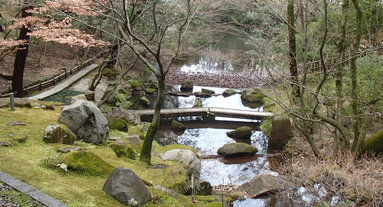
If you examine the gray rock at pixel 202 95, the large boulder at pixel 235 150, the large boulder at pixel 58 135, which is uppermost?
the gray rock at pixel 202 95

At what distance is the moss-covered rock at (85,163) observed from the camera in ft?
18.4

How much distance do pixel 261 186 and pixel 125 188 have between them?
204 inches

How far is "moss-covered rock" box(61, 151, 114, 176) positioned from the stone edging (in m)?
1.14

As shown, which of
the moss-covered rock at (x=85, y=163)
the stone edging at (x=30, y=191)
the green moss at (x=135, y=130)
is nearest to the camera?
the stone edging at (x=30, y=191)

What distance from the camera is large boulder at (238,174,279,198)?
8719 mm

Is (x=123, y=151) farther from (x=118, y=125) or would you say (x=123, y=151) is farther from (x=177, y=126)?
(x=177, y=126)

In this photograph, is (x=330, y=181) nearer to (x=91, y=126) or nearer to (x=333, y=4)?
(x=91, y=126)

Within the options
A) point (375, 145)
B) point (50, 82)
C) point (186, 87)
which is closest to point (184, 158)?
point (375, 145)

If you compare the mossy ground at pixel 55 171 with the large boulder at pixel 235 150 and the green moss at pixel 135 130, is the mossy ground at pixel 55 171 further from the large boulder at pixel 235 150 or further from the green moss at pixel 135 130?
the large boulder at pixel 235 150

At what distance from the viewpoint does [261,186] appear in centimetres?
884

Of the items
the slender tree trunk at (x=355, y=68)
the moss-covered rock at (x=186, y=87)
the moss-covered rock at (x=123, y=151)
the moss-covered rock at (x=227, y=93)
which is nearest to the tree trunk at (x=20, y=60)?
the moss-covered rock at (x=123, y=151)

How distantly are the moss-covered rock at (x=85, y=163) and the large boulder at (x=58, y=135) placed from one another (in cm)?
120

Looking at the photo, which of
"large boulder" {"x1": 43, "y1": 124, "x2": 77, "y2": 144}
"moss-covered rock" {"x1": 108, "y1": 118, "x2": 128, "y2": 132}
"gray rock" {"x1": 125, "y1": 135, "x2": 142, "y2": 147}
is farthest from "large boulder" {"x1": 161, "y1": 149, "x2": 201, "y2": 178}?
"large boulder" {"x1": 43, "y1": 124, "x2": 77, "y2": 144}

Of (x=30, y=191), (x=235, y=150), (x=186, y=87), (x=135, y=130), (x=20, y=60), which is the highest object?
(x=20, y=60)
